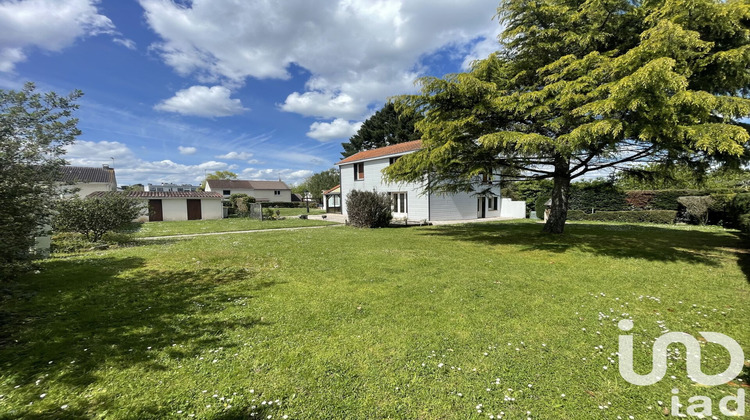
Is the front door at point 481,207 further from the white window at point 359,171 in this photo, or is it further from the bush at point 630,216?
the white window at point 359,171

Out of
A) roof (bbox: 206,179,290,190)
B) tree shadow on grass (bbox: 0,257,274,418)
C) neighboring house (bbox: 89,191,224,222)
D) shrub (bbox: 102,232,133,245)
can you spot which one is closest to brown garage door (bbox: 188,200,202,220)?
neighboring house (bbox: 89,191,224,222)

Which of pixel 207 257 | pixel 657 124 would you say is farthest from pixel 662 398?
pixel 207 257

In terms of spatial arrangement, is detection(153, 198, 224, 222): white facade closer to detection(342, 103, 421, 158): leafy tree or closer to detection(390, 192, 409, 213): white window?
detection(390, 192, 409, 213): white window

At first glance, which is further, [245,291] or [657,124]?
[657,124]

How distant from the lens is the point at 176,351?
347cm

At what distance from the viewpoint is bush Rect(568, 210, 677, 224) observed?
706 inches

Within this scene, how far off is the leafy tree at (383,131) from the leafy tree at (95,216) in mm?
31766

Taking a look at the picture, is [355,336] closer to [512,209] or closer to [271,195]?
[512,209]

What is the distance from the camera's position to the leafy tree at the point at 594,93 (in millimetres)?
6773

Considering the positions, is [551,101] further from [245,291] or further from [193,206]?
[193,206]

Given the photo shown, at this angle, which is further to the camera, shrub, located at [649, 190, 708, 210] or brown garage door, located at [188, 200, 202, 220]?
brown garage door, located at [188, 200, 202, 220]

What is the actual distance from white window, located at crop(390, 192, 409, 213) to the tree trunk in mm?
11843

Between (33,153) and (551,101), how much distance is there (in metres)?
11.7

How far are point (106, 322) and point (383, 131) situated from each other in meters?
41.6
